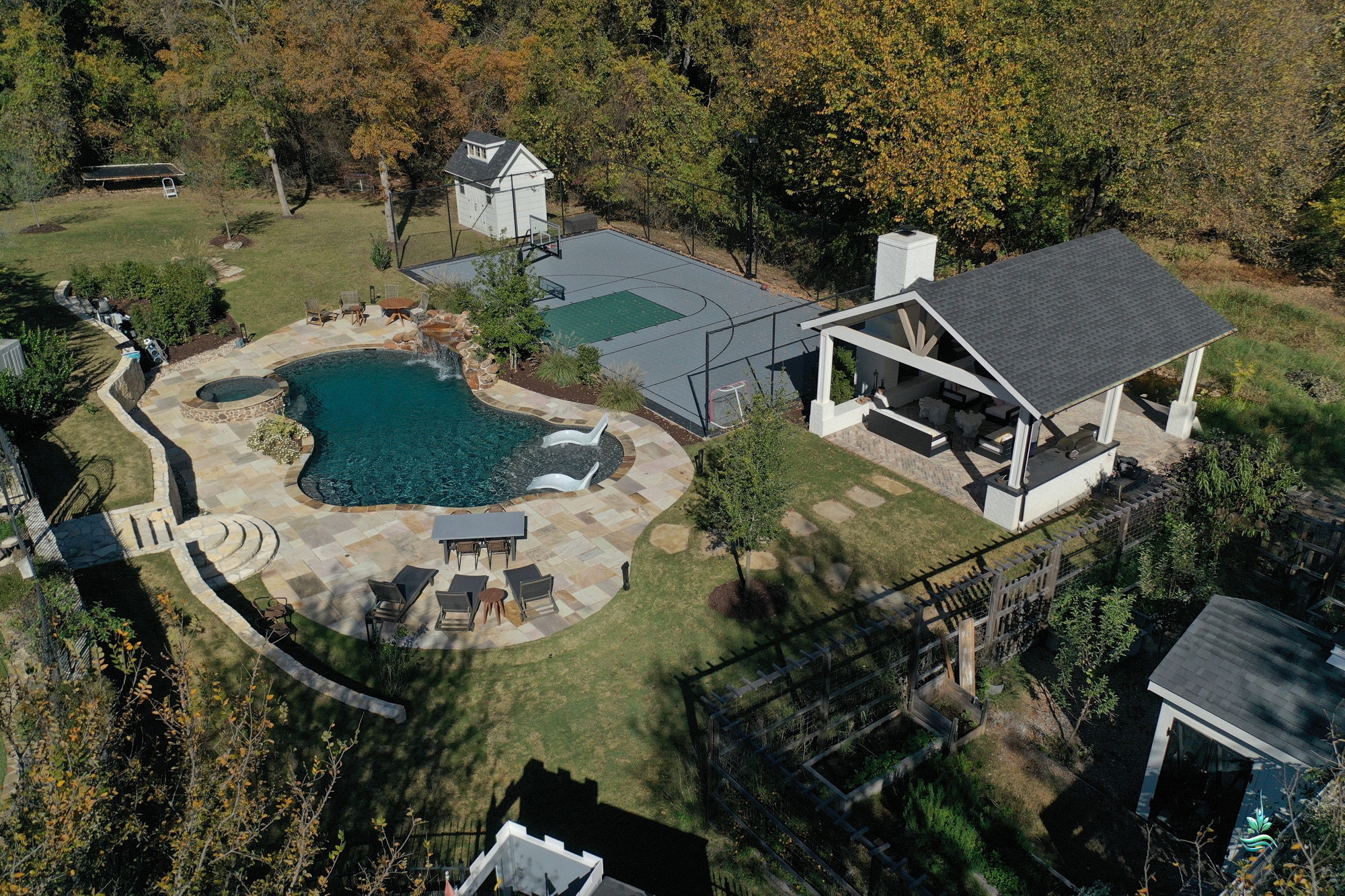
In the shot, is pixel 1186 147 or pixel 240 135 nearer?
pixel 1186 147

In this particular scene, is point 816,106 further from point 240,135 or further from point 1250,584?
point 240,135

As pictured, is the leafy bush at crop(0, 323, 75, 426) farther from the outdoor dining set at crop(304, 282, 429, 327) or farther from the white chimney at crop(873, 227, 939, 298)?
the white chimney at crop(873, 227, 939, 298)

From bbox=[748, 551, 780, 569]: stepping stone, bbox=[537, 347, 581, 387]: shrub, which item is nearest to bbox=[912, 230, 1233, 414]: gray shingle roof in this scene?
bbox=[748, 551, 780, 569]: stepping stone

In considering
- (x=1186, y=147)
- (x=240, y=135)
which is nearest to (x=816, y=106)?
(x=1186, y=147)

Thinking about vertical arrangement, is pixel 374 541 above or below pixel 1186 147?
below

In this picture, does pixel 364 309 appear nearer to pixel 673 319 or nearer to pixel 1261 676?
pixel 673 319

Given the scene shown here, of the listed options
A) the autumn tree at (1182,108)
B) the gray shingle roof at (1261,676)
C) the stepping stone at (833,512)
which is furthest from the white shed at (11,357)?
the autumn tree at (1182,108)
